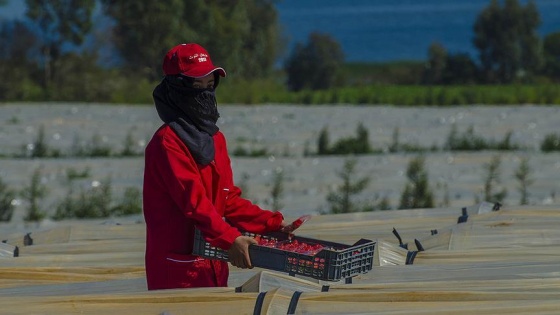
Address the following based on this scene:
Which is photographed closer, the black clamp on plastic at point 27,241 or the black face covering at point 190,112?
the black face covering at point 190,112

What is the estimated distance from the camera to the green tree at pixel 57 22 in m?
35.5

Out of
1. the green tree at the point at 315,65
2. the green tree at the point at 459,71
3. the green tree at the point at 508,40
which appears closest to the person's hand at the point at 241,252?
the green tree at the point at 459,71

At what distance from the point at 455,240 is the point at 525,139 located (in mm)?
10197

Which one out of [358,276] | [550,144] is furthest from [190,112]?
[550,144]

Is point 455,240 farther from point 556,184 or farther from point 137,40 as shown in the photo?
point 137,40

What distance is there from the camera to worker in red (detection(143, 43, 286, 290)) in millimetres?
3812

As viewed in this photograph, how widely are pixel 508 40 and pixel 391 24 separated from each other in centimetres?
8562

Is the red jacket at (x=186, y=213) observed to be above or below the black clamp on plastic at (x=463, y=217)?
above

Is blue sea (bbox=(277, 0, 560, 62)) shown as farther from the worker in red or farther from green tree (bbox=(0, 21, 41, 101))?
the worker in red

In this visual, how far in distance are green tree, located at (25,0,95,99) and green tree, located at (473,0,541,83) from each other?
14289 millimetres

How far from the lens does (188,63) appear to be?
3926 mm

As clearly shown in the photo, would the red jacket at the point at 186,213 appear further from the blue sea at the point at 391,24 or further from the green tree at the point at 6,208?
the blue sea at the point at 391,24

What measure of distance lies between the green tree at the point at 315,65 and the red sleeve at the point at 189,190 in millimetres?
40263

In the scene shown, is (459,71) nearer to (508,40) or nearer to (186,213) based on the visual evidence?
(508,40)
